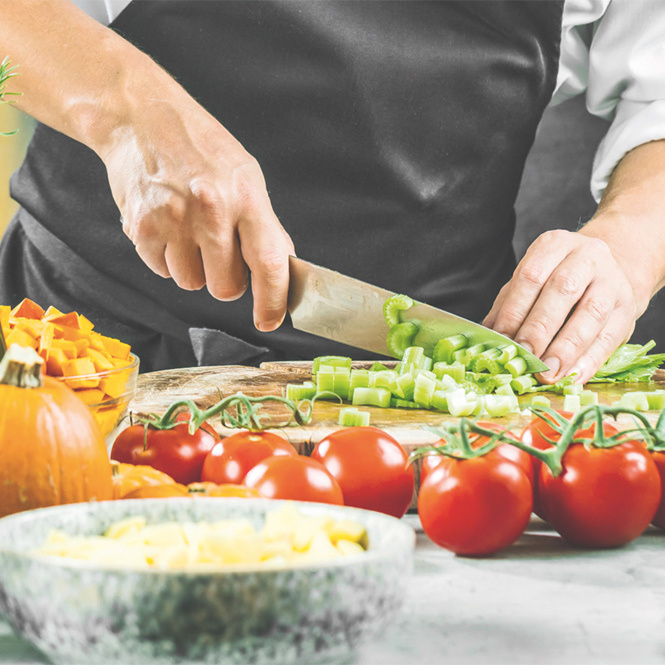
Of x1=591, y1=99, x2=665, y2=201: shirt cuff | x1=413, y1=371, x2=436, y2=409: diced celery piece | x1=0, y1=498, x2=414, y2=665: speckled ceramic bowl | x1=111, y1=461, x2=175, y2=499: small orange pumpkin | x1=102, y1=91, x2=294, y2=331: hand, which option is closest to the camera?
x1=0, y1=498, x2=414, y2=665: speckled ceramic bowl

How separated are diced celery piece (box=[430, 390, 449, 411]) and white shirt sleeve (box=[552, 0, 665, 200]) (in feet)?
3.04

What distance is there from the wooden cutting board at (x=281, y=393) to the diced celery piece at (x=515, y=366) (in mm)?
53

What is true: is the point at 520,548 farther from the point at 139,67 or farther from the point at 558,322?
the point at 139,67

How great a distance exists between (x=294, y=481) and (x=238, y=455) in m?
0.12

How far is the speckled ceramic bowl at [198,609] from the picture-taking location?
0.52 m

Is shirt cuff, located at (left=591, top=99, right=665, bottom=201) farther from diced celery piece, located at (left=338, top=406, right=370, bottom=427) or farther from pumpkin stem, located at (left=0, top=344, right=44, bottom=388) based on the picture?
pumpkin stem, located at (left=0, top=344, right=44, bottom=388)

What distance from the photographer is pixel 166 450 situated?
1011 millimetres

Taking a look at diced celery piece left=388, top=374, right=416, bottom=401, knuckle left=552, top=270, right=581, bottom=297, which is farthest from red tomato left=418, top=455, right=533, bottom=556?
knuckle left=552, top=270, right=581, bottom=297

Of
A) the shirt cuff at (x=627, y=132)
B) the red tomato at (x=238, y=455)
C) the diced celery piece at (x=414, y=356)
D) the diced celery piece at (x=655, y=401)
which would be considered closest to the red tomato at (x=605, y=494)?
the red tomato at (x=238, y=455)

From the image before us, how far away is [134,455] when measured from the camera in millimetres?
1007

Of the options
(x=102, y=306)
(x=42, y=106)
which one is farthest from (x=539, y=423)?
(x=102, y=306)

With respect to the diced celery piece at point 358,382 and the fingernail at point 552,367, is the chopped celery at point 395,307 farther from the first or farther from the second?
the fingernail at point 552,367

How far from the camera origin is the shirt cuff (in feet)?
6.62

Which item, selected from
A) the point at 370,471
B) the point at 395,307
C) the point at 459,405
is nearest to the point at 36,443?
the point at 370,471
